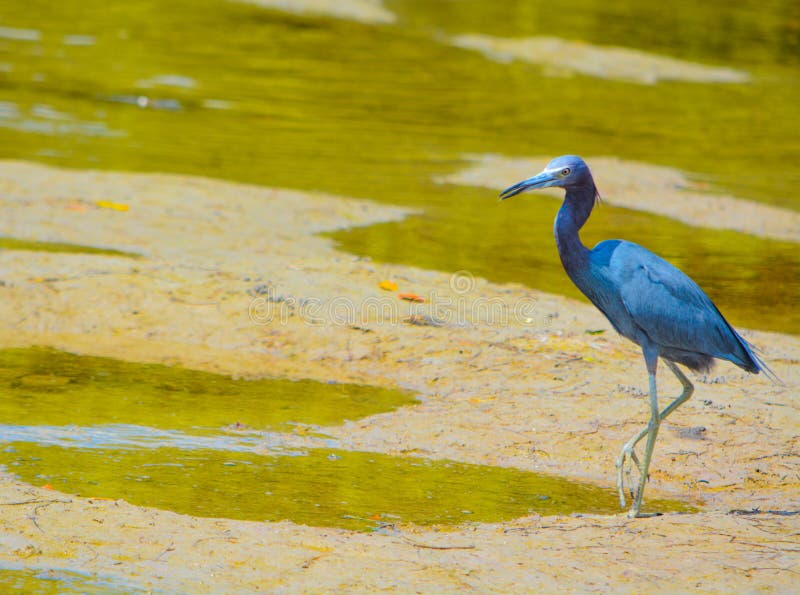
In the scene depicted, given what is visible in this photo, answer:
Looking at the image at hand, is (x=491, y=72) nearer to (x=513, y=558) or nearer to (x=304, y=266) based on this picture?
(x=304, y=266)

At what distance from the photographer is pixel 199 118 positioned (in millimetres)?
14711

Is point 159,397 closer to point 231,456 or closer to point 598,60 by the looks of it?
point 231,456

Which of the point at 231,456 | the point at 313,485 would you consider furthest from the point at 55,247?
the point at 313,485

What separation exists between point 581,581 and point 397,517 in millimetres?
1027

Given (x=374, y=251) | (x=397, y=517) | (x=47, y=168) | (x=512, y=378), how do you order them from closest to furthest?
(x=397, y=517)
(x=512, y=378)
(x=374, y=251)
(x=47, y=168)

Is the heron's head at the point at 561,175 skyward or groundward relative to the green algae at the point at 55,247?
skyward

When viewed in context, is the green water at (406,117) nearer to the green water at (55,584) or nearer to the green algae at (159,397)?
the green algae at (159,397)

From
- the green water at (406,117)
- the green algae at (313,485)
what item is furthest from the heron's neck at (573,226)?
the green water at (406,117)

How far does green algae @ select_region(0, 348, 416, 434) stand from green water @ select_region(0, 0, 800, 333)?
8.98 feet

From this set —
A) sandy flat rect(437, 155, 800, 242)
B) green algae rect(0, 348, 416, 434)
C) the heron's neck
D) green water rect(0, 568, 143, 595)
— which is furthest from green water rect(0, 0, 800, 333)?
green water rect(0, 568, 143, 595)

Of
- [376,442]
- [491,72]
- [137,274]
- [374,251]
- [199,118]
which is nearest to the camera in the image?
[376,442]

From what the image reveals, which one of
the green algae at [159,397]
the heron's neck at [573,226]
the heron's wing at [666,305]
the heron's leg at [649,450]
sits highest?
the heron's neck at [573,226]

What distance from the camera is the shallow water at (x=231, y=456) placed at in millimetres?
5242

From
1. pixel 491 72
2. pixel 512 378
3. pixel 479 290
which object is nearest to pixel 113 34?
pixel 491 72
